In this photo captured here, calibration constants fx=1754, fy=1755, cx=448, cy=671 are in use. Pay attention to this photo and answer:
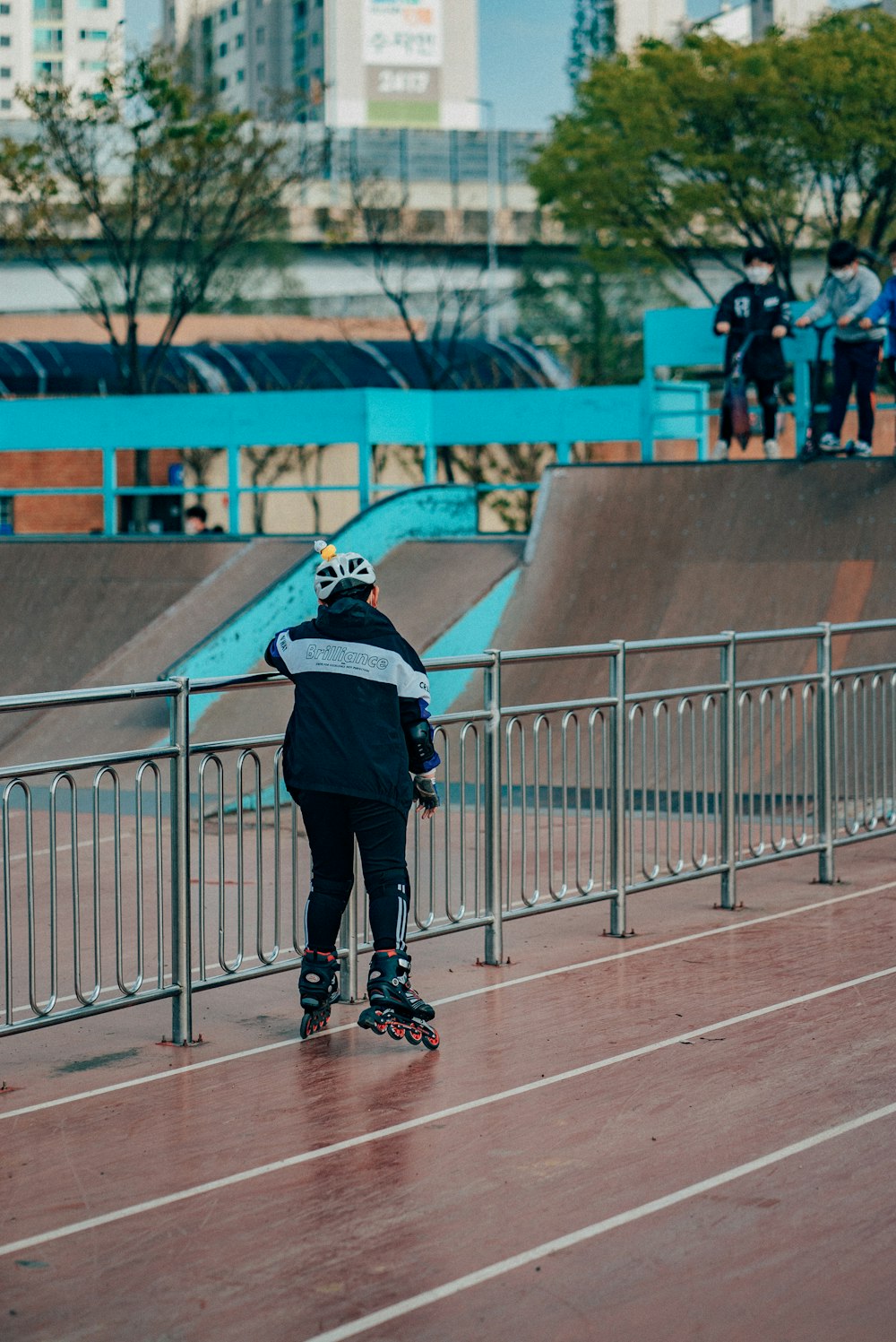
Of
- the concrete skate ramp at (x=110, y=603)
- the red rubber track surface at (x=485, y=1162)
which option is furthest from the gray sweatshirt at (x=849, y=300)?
the red rubber track surface at (x=485, y=1162)

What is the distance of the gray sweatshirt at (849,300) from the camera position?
15.8m

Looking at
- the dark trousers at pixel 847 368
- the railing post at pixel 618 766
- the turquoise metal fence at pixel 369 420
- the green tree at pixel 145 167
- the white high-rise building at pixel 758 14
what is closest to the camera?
the railing post at pixel 618 766

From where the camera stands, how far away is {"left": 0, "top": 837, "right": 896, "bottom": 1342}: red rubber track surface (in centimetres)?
428

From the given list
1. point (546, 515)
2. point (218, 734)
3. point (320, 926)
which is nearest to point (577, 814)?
point (320, 926)

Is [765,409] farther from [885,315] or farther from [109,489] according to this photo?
[109,489]

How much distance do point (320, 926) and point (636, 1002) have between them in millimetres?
1432

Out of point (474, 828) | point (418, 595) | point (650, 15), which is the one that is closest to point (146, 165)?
point (418, 595)

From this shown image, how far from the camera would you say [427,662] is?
7.18 metres

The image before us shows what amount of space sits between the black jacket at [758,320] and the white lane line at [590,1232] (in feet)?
38.6

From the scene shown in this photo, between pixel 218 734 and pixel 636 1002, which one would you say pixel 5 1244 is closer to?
pixel 636 1002

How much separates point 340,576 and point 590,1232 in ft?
8.81

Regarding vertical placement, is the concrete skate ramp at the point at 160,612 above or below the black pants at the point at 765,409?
below

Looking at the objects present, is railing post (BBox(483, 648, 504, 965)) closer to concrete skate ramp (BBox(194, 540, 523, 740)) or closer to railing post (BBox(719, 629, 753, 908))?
railing post (BBox(719, 629, 753, 908))

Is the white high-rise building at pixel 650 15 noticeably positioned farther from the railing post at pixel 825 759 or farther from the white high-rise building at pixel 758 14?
the railing post at pixel 825 759
